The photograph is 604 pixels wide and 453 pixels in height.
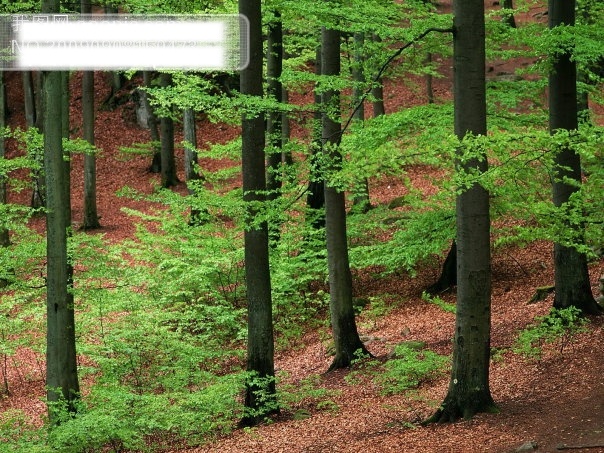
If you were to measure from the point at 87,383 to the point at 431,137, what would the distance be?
7394 mm

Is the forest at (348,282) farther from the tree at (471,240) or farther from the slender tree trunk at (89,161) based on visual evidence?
the slender tree trunk at (89,161)

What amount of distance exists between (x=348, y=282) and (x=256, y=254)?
267cm

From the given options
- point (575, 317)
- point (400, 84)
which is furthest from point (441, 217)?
point (400, 84)

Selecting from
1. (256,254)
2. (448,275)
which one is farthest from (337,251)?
(448,275)

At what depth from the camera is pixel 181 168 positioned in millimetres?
28297

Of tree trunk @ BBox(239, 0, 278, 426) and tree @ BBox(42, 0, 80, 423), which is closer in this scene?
tree @ BBox(42, 0, 80, 423)

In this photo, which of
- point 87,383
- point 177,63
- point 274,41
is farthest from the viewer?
point 274,41

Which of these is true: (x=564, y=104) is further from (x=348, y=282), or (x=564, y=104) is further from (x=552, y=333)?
(x=348, y=282)

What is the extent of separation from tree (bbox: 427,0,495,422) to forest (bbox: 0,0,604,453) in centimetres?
2

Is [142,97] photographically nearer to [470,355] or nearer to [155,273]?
[155,273]

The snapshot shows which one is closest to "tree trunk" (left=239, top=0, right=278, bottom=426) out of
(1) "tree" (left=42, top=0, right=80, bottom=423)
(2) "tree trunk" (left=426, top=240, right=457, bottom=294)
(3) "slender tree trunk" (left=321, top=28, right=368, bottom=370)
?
(3) "slender tree trunk" (left=321, top=28, right=368, bottom=370)

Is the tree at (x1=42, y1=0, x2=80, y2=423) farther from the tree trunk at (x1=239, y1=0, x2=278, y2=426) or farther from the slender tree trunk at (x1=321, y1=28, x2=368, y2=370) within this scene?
the slender tree trunk at (x1=321, y1=28, x2=368, y2=370)

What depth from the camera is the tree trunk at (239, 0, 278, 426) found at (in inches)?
378

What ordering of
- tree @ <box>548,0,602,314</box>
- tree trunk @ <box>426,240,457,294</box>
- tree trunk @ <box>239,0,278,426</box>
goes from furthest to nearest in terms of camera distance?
tree trunk @ <box>426,240,457,294</box>
tree @ <box>548,0,602,314</box>
tree trunk @ <box>239,0,278,426</box>
